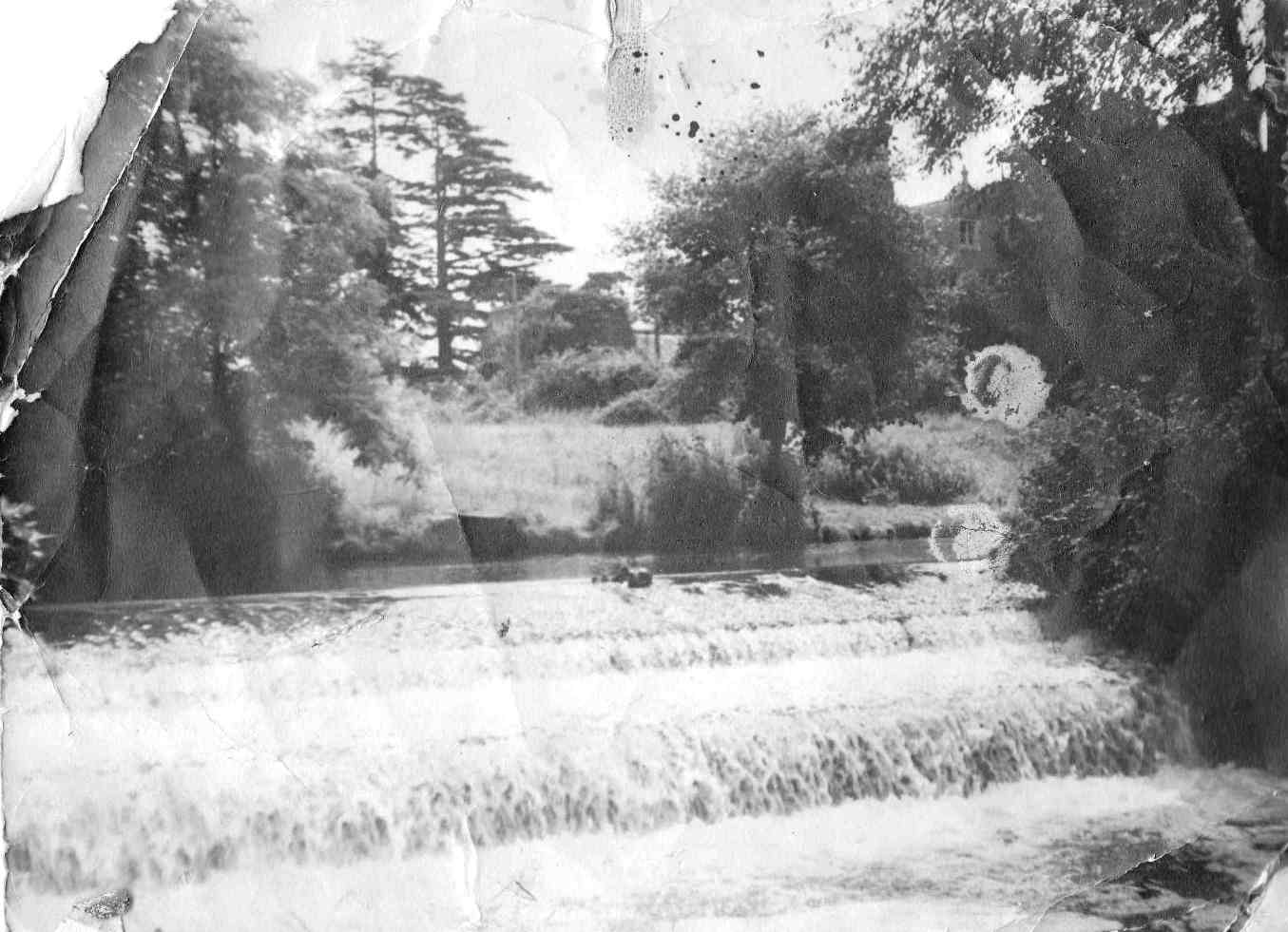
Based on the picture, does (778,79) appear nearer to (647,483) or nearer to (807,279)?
(807,279)

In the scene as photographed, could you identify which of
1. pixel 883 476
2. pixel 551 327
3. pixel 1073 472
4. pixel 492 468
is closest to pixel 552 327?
pixel 551 327

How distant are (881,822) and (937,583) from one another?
8.4 inches

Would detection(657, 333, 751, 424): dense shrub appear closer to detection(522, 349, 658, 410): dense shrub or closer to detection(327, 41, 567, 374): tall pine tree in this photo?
detection(522, 349, 658, 410): dense shrub

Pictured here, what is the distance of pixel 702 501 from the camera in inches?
33.9

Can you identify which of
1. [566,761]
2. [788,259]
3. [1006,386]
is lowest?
[566,761]

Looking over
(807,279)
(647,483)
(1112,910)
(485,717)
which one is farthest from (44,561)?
(1112,910)

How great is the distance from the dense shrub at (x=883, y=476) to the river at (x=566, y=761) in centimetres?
7

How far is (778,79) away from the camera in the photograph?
86cm

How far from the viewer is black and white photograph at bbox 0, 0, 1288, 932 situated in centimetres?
81

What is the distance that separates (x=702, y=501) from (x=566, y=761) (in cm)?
24

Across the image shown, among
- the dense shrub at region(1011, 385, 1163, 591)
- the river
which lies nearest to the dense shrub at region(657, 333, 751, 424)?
the river

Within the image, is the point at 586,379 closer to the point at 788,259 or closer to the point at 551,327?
the point at 551,327

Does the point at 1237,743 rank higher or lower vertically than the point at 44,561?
lower

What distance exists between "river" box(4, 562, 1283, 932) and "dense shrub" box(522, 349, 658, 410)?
16 cm
